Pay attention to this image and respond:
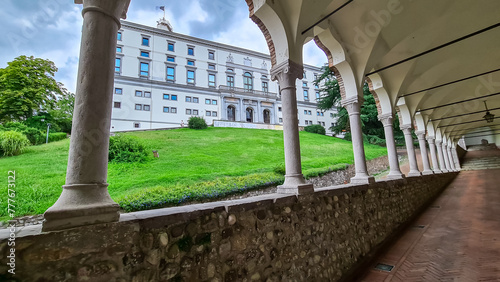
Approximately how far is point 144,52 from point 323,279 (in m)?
31.3

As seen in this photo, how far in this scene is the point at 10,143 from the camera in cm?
893

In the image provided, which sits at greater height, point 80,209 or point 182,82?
point 182,82

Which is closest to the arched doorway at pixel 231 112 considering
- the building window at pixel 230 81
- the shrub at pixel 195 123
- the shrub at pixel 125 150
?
the building window at pixel 230 81

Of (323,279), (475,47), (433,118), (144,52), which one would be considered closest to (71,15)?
(323,279)

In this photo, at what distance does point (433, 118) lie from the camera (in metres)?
12.1

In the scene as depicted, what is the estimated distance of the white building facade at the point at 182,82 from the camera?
2575 cm

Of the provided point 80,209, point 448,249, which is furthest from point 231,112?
point 80,209

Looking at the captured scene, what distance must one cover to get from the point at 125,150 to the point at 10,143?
13.6 ft

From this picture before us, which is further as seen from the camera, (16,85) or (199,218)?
(16,85)

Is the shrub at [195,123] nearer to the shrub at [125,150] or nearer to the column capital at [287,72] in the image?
the shrub at [125,150]

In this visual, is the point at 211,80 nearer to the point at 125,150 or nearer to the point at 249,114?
the point at 249,114

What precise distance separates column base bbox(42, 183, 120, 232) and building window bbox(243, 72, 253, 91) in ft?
105

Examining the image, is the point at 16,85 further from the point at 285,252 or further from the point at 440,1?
the point at 440,1

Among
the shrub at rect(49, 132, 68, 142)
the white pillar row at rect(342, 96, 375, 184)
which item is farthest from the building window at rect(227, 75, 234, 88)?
the white pillar row at rect(342, 96, 375, 184)
